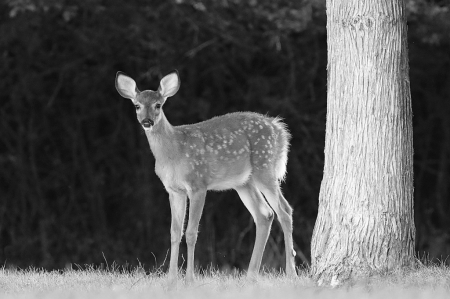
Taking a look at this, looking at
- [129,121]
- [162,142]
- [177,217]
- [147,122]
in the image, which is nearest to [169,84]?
[162,142]

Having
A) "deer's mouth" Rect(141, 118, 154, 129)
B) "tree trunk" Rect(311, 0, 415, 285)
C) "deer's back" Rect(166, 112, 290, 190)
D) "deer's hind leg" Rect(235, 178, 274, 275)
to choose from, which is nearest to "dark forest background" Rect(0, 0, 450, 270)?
"deer's back" Rect(166, 112, 290, 190)

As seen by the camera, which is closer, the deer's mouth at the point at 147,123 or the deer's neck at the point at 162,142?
the deer's mouth at the point at 147,123

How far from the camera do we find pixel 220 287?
5.69 meters

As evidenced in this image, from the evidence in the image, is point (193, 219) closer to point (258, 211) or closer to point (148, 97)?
point (258, 211)

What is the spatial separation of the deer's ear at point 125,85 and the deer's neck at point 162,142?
0.31 meters

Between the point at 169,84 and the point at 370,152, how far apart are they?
2087 mm

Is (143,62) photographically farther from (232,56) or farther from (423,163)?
(423,163)

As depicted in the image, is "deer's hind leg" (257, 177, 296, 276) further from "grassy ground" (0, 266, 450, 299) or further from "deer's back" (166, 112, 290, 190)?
"grassy ground" (0, 266, 450, 299)

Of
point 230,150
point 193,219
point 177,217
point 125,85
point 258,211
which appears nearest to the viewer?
point 193,219

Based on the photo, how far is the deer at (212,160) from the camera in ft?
22.7

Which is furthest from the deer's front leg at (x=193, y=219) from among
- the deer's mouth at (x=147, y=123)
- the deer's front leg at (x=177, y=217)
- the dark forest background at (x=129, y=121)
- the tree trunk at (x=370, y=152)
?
the dark forest background at (x=129, y=121)

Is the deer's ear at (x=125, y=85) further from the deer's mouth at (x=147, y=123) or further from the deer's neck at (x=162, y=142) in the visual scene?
the deer's mouth at (x=147, y=123)

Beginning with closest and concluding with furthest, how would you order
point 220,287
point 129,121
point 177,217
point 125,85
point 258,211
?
point 220,287
point 177,217
point 125,85
point 258,211
point 129,121

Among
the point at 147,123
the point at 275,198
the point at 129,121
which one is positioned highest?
the point at 147,123
